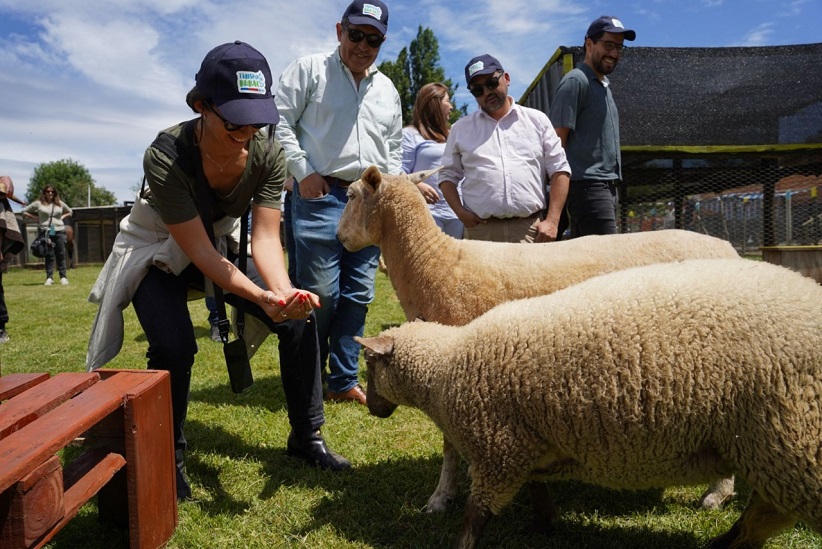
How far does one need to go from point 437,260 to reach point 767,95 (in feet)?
19.7

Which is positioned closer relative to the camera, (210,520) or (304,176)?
(210,520)

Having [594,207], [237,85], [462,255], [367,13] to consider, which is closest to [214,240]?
[237,85]

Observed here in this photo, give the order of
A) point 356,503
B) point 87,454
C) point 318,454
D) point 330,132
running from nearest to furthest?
point 87,454, point 356,503, point 318,454, point 330,132

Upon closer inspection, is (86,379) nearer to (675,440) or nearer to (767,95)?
(675,440)

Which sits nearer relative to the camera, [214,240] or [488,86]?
[214,240]

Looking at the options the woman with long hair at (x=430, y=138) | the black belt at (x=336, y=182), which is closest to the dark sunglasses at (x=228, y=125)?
the black belt at (x=336, y=182)

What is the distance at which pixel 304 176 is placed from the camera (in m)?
3.48

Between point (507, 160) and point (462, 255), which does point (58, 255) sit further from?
point (462, 255)

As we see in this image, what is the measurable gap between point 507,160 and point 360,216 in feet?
3.32

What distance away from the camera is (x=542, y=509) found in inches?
92.4

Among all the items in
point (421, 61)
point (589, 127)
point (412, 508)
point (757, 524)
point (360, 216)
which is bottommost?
point (412, 508)

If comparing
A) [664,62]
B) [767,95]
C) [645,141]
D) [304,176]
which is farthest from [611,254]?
[767,95]

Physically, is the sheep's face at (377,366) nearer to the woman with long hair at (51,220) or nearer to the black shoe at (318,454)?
the black shoe at (318,454)

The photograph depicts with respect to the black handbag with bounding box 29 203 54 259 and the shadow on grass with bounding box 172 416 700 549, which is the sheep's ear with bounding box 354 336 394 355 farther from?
the black handbag with bounding box 29 203 54 259
